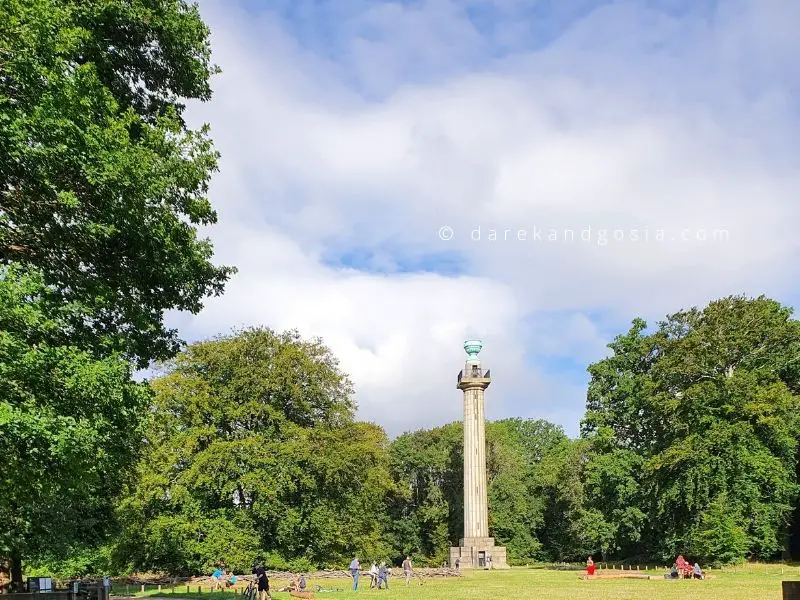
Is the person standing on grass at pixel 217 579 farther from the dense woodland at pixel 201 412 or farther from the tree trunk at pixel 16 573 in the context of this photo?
the tree trunk at pixel 16 573

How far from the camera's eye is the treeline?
43062mm

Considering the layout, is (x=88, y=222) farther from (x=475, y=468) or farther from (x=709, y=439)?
(x=475, y=468)

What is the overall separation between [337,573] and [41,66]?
121 ft

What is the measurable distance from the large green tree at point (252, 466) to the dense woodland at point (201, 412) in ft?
0.48

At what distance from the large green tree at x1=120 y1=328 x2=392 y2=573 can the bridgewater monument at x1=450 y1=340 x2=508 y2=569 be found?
830cm

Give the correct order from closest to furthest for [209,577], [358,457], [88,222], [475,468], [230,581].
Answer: [88,222]
[230,581]
[209,577]
[358,457]
[475,468]

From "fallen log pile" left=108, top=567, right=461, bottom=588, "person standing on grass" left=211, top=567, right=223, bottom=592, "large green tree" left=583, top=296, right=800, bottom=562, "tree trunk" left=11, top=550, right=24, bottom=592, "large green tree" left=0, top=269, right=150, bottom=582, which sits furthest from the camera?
"large green tree" left=583, top=296, right=800, bottom=562

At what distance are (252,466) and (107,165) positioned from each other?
33956 millimetres

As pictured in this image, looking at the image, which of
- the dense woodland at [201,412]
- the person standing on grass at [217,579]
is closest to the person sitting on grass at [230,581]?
the person standing on grass at [217,579]

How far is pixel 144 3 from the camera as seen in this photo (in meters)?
15.3

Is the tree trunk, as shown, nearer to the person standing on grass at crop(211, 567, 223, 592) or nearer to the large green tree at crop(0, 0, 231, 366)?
the person standing on grass at crop(211, 567, 223, 592)

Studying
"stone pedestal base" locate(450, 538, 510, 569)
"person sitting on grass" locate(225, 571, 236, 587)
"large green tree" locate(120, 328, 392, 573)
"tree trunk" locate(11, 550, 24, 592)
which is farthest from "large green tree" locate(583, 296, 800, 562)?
"tree trunk" locate(11, 550, 24, 592)

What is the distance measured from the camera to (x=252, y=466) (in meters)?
44.1

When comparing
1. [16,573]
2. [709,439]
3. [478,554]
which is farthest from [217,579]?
[709,439]
